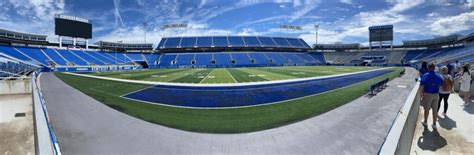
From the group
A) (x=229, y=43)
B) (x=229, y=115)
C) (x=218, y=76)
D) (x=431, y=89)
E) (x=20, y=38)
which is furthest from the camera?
(x=229, y=43)

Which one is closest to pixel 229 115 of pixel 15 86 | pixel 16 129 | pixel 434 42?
pixel 16 129

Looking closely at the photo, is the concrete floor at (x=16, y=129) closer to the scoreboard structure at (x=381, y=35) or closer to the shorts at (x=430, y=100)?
the shorts at (x=430, y=100)

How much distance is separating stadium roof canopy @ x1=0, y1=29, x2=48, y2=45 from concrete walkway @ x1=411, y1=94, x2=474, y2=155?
70999 mm

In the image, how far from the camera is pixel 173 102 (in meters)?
11.4

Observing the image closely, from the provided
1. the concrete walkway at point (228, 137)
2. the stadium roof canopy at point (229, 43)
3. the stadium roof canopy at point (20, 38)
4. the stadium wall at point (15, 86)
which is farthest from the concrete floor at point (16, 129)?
the stadium roof canopy at point (229, 43)

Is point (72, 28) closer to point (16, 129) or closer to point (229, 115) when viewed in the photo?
point (16, 129)

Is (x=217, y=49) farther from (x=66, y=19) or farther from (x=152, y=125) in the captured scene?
(x=152, y=125)

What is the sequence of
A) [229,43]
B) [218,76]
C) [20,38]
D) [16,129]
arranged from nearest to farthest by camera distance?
1. [16,129]
2. [218,76]
3. [20,38]
4. [229,43]

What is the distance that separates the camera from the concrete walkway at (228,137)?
5402 mm

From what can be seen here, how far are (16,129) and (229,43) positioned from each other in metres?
77.3

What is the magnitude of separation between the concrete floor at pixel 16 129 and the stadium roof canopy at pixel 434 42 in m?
88.4

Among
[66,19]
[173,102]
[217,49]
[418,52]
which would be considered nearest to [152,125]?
[173,102]

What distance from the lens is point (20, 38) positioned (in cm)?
5612

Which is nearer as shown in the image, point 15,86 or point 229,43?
point 15,86
